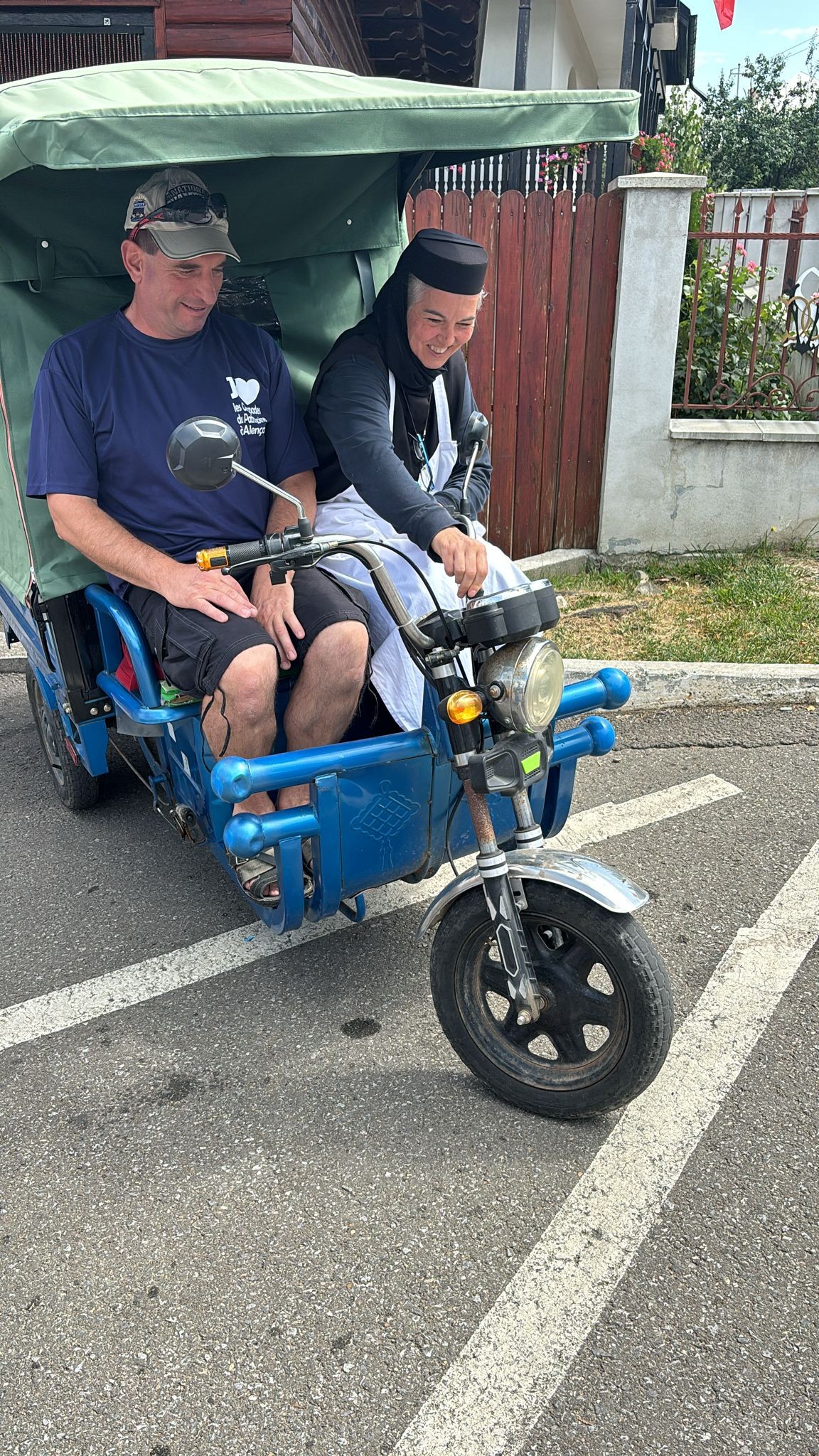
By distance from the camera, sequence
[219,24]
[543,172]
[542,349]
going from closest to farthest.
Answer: [219,24]
[542,349]
[543,172]

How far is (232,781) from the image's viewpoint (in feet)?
7.30

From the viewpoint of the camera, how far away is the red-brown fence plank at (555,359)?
5812mm

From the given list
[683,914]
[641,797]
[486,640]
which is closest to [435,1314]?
[486,640]

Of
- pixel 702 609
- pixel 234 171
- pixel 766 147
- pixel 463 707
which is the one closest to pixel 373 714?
pixel 463 707

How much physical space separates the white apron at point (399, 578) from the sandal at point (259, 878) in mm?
511

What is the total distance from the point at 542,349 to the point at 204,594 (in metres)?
4.01

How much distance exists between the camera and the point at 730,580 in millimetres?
5934

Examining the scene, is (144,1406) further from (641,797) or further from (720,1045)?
(641,797)

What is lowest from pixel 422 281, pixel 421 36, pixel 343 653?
pixel 343 653

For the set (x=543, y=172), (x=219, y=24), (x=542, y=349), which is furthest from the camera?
(x=543, y=172)

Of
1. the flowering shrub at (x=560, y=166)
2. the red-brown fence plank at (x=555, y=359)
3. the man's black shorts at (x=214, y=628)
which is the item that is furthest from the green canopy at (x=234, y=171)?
the flowering shrub at (x=560, y=166)

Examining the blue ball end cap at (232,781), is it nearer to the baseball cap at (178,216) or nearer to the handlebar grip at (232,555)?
the handlebar grip at (232,555)

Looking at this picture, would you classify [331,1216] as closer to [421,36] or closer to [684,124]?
[421,36]

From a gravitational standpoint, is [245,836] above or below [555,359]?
below
